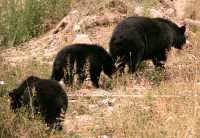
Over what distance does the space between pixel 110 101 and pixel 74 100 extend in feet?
2.06

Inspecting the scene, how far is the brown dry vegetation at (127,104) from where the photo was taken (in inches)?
310

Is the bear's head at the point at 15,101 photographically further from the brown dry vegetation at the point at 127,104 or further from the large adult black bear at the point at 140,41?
the large adult black bear at the point at 140,41

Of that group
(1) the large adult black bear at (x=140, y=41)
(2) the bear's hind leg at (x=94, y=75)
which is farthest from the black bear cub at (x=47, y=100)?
(1) the large adult black bear at (x=140, y=41)

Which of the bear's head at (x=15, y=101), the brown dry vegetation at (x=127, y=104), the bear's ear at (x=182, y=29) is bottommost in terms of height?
the brown dry vegetation at (x=127, y=104)

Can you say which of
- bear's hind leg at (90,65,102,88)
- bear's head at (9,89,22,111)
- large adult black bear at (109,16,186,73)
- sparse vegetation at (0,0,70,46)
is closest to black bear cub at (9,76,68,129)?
bear's head at (9,89,22,111)

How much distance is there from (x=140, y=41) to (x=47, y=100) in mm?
3849

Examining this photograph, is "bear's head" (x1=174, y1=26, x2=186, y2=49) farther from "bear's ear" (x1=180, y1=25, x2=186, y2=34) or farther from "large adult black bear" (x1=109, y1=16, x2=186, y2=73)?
"large adult black bear" (x1=109, y1=16, x2=186, y2=73)

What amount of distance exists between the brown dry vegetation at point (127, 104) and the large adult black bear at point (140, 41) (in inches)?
12.9

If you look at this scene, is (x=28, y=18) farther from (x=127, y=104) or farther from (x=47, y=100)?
(x=47, y=100)

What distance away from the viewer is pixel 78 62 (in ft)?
36.0

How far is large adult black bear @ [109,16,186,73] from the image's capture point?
37.1ft

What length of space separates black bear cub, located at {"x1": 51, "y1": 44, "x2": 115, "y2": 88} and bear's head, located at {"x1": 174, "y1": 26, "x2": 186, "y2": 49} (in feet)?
8.03

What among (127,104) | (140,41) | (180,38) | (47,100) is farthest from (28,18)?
(47,100)

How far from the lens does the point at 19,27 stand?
621 inches
